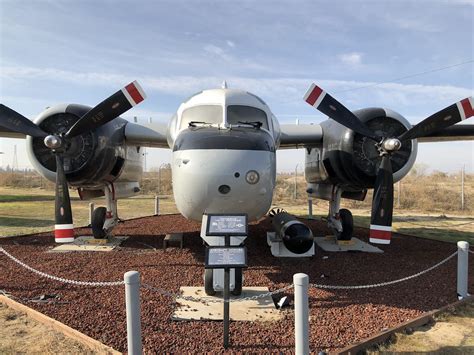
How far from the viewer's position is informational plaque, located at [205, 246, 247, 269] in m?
4.92

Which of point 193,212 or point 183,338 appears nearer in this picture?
point 183,338

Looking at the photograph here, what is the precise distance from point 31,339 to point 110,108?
5274 mm

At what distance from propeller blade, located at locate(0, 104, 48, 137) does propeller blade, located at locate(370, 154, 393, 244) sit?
A: 804 cm

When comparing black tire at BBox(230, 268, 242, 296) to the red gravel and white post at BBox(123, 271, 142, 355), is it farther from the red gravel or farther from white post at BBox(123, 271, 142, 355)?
white post at BBox(123, 271, 142, 355)

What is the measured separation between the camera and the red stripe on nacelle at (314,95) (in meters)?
8.91

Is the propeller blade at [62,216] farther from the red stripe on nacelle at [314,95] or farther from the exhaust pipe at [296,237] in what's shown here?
the red stripe on nacelle at [314,95]

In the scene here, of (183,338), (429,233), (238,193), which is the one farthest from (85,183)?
(429,233)

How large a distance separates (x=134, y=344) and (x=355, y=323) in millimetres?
3282

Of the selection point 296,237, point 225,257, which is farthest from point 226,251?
point 296,237

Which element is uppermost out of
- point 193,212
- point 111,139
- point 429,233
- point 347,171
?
point 111,139

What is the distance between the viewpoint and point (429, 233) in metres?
14.4

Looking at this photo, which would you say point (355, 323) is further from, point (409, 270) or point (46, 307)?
point (46, 307)

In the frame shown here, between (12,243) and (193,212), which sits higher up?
(193,212)

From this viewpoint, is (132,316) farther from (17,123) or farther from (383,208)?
(17,123)
